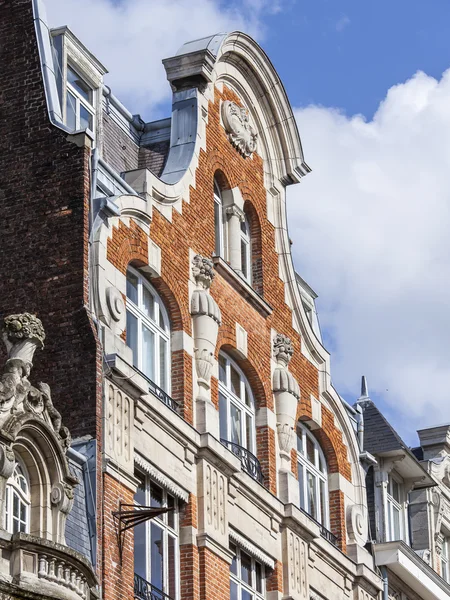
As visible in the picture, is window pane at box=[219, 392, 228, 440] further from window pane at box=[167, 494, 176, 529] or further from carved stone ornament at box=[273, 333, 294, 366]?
window pane at box=[167, 494, 176, 529]

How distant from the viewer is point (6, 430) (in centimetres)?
2406

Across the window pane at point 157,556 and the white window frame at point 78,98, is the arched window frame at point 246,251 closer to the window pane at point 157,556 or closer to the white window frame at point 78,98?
the white window frame at point 78,98

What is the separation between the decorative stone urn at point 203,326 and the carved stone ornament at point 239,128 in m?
3.77

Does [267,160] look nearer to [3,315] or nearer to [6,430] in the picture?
[3,315]

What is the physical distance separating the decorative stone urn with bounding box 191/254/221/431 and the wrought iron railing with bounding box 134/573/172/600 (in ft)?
11.1

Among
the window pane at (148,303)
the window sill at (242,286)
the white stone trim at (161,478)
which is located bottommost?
the white stone trim at (161,478)

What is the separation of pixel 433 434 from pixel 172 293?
45.3ft

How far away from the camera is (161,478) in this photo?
94.4ft

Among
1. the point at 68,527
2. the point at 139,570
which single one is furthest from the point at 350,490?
the point at 68,527

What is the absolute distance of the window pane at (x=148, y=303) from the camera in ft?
99.7

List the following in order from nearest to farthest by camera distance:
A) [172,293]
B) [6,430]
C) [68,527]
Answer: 1. [6,430]
2. [68,527]
3. [172,293]

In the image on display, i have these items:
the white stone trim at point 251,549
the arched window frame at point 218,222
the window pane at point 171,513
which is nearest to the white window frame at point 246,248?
the arched window frame at point 218,222

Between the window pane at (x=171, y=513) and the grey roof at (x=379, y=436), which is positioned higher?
the grey roof at (x=379, y=436)

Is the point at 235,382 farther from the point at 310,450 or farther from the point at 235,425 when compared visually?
the point at 310,450
